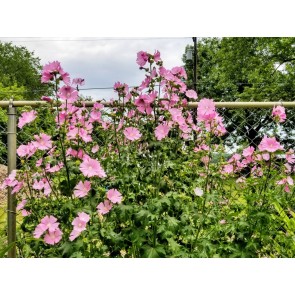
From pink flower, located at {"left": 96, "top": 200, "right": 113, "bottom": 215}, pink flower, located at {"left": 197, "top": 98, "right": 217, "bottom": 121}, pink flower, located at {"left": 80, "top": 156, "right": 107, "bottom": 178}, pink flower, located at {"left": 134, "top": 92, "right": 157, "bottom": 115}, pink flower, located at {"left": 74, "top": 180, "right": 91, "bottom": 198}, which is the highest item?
pink flower, located at {"left": 134, "top": 92, "right": 157, "bottom": 115}

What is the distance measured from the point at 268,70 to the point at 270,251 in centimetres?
1352

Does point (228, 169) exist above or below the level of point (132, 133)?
below

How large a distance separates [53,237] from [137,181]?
50cm

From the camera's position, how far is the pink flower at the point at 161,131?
2.19 metres

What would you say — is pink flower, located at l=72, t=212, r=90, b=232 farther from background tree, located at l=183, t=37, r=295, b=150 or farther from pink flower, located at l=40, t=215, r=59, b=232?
background tree, located at l=183, t=37, r=295, b=150

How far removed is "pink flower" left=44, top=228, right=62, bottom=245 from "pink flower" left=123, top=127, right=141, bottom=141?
583 mm

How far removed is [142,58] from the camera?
2.29m

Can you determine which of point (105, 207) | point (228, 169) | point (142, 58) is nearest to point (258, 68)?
point (228, 169)

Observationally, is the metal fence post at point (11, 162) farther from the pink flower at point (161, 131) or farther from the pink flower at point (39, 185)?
the pink flower at point (161, 131)

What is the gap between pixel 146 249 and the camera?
84.7 inches

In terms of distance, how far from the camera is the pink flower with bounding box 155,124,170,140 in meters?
2.19

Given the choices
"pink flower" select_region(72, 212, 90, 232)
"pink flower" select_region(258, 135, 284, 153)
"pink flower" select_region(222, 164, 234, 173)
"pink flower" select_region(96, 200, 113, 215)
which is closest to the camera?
"pink flower" select_region(72, 212, 90, 232)

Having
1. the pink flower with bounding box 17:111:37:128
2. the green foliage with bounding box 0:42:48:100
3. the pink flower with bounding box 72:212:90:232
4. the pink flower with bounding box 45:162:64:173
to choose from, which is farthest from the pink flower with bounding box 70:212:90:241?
the green foliage with bounding box 0:42:48:100

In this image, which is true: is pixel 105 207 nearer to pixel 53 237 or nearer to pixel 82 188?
pixel 82 188
